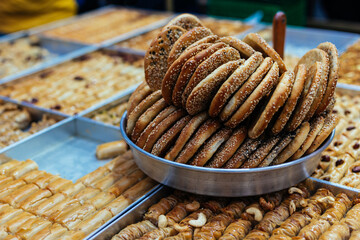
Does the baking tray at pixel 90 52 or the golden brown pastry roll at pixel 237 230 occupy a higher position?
the golden brown pastry roll at pixel 237 230

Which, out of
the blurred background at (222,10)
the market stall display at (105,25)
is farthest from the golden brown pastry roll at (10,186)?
the blurred background at (222,10)

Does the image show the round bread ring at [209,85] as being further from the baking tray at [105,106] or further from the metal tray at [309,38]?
the metal tray at [309,38]

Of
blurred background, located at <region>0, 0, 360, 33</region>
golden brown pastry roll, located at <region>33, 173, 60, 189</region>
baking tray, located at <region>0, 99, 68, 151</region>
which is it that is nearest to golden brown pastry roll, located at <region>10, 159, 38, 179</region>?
golden brown pastry roll, located at <region>33, 173, 60, 189</region>

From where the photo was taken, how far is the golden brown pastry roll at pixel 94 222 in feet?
6.89

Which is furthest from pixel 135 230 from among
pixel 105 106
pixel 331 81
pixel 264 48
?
pixel 105 106

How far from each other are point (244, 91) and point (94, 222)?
1.03m

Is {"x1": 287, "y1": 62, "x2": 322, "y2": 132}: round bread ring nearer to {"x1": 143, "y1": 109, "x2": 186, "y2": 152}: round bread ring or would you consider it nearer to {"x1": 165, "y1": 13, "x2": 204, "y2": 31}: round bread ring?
{"x1": 143, "y1": 109, "x2": 186, "y2": 152}: round bread ring

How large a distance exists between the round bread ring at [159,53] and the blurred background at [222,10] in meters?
4.45

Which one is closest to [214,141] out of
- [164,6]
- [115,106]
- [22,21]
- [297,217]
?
[297,217]

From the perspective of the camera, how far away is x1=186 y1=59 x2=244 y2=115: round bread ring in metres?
2.02

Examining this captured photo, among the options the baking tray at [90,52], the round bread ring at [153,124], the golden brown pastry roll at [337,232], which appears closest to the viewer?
the golden brown pastry roll at [337,232]

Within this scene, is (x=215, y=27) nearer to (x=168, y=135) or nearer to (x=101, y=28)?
(x=101, y=28)

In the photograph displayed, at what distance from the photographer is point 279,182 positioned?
2.13 meters

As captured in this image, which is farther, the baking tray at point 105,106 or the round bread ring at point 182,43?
the baking tray at point 105,106
